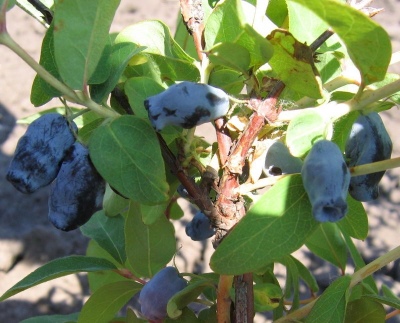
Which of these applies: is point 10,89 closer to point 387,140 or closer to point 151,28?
point 151,28

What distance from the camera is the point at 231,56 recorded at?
66 cm

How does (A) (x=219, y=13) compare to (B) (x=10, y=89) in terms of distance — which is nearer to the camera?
(A) (x=219, y=13)

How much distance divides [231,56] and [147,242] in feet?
1.30

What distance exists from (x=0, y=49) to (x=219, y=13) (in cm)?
240

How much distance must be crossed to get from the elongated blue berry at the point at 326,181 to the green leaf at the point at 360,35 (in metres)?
0.10

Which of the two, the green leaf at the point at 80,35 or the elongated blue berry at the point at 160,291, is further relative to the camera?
the elongated blue berry at the point at 160,291

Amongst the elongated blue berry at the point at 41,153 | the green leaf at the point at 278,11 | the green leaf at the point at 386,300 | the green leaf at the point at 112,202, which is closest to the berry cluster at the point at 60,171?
the elongated blue berry at the point at 41,153

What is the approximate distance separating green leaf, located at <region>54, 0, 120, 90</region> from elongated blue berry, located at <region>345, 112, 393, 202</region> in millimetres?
303

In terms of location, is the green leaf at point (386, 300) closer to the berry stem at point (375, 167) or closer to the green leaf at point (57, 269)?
the berry stem at point (375, 167)

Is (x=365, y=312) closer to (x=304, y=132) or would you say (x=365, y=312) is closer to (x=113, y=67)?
(x=304, y=132)

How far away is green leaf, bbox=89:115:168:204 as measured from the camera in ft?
2.14

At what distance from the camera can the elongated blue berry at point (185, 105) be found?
630mm

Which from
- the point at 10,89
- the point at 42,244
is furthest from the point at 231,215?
the point at 10,89

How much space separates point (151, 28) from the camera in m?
0.77
